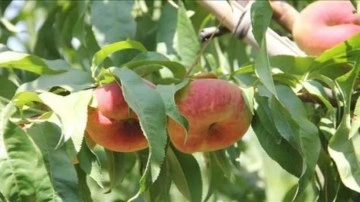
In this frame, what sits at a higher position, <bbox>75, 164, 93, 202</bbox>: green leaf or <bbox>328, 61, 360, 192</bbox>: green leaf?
<bbox>328, 61, 360, 192</bbox>: green leaf

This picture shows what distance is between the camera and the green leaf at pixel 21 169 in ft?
2.95

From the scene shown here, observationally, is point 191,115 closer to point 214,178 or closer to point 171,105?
point 171,105

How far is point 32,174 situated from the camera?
0.91 meters

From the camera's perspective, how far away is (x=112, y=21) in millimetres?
1348

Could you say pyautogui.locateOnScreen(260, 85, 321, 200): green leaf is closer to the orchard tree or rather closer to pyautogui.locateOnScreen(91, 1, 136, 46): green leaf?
the orchard tree

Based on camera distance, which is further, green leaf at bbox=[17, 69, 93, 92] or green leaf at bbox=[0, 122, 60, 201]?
green leaf at bbox=[17, 69, 93, 92]

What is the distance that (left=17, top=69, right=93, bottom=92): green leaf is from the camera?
1.05m

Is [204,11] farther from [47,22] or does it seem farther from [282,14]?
[47,22]

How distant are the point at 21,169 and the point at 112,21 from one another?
0.48 m

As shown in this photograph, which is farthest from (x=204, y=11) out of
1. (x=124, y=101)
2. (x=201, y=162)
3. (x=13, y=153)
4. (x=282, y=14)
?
(x=13, y=153)

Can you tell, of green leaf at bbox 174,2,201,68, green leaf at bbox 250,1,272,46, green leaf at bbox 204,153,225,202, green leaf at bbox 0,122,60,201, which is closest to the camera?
green leaf at bbox 0,122,60,201

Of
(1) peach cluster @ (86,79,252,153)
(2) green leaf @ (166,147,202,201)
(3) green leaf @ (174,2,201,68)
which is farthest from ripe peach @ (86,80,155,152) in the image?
(3) green leaf @ (174,2,201,68)

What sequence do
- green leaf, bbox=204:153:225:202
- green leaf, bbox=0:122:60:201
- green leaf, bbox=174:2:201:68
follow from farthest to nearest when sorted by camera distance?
green leaf, bbox=174:2:201:68 < green leaf, bbox=204:153:225:202 < green leaf, bbox=0:122:60:201

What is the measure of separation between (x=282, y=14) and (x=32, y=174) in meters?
0.61
